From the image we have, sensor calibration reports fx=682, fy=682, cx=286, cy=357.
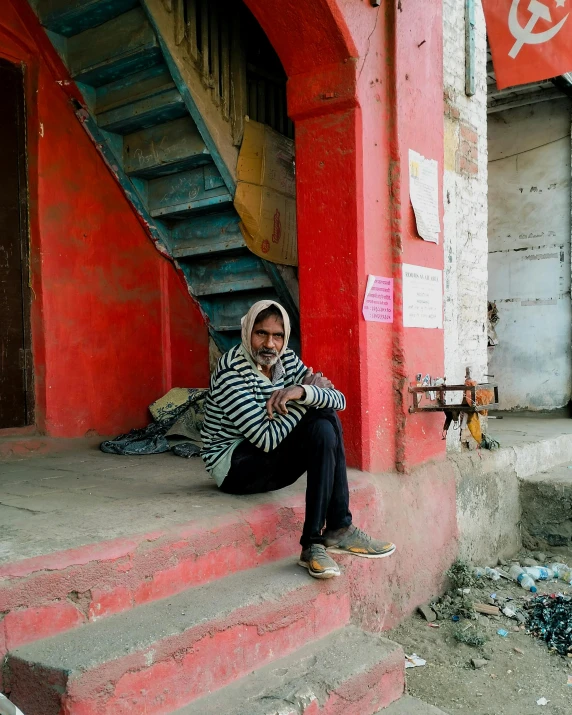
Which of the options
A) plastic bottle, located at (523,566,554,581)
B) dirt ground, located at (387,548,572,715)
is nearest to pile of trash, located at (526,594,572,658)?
dirt ground, located at (387,548,572,715)

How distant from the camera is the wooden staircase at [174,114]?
4.58 meters

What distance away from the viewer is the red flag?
175 inches

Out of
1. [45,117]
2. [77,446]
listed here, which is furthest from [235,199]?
[77,446]

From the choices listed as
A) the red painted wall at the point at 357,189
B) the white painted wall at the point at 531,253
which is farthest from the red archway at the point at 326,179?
the white painted wall at the point at 531,253

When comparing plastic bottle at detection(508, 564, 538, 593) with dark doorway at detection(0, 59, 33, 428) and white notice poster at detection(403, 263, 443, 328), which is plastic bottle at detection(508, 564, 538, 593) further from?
dark doorway at detection(0, 59, 33, 428)

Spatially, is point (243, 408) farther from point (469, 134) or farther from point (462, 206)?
point (469, 134)

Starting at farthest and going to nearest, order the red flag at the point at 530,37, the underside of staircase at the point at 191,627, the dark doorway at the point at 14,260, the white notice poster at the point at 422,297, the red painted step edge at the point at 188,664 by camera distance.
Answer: the dark doorway at the point at 14,260 → the red flag at the point at 530,37 → the white notice poster at the point at 422,297 → the underside of staircase at the point at 191,627 → the red painted step edge at the point at 188,664

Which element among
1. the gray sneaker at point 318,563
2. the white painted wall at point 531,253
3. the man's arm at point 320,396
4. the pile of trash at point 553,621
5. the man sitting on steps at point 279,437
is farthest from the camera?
the white painted wall at point 531,253

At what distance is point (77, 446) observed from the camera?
504 centimetres

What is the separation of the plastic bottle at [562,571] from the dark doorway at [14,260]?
12.9 feet

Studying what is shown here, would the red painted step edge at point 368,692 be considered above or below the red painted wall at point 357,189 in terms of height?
below

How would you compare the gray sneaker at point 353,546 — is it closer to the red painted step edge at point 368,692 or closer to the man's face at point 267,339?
the red painted step edge at point 368,692

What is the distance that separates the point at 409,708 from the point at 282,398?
1382 millimetres

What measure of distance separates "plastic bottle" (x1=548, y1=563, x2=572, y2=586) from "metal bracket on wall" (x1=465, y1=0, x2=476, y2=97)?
3.58 metres
